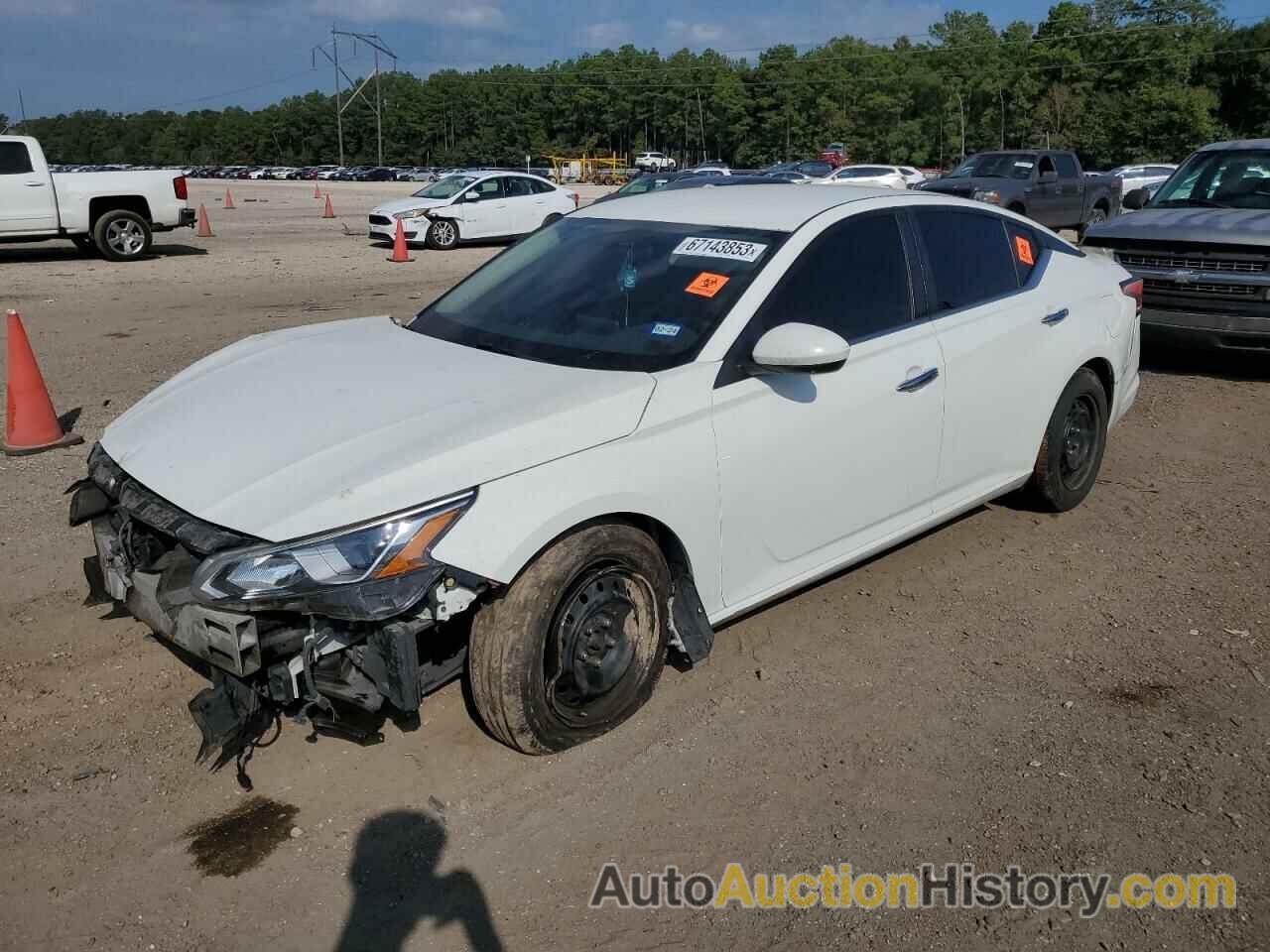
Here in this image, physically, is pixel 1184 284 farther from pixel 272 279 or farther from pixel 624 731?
pixel 272 279

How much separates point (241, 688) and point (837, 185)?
3.54 m

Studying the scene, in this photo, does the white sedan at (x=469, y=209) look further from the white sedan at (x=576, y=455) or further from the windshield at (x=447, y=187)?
the white sedan at (x=576, y=455)

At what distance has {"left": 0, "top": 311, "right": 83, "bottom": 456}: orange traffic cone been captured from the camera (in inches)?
259

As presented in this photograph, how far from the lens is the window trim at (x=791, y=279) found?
12.2 ft

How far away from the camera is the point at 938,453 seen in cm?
454

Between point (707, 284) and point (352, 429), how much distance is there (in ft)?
4.70

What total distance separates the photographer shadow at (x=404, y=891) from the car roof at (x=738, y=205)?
2.54 meters

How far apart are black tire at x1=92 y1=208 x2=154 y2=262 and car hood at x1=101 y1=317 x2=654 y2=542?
15158 mm

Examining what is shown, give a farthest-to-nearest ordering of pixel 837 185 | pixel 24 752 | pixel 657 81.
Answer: pixel 657 81, pixel 837 185, pixel 24 752

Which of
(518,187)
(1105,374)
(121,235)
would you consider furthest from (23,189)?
(1105,374)

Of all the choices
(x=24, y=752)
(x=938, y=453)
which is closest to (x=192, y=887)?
(x=24, y=752)

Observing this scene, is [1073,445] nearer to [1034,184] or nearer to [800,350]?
[800,350]

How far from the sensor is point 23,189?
1650cm

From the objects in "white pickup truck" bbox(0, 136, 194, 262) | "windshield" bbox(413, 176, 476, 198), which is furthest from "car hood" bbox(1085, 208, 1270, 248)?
"windshield" bbox(413, 176, 476, 198)
